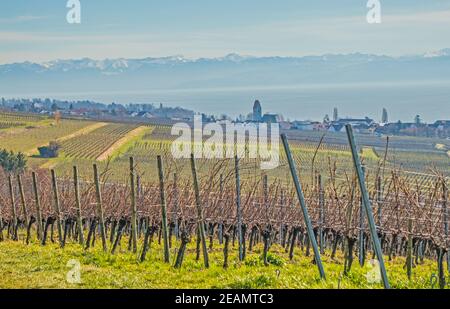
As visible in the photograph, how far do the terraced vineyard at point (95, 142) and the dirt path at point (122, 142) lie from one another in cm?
48

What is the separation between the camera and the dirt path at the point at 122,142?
2234 inches

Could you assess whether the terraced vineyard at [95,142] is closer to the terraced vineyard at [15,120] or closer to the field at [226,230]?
the terraced vineyard at [15,120]

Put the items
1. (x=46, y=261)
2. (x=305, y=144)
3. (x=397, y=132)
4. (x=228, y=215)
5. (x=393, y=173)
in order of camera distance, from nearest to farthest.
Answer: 1. (x=393, y=173)
2. (x=46, y=261)
3. (x=228, y=215)
4. (x=305, y=144)
5. (x=397, y=132)

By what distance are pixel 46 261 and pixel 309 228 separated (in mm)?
4901

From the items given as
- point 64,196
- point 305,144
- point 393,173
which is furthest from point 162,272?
point 305,144

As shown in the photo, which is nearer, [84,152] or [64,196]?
[64,196]

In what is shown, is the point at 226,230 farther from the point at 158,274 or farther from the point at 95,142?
the point at 95,142

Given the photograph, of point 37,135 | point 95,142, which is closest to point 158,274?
point 95,142

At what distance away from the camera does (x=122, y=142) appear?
66.0 meters

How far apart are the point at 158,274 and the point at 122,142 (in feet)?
192

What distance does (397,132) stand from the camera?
2496 inches
